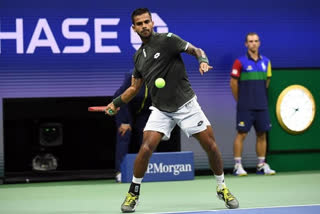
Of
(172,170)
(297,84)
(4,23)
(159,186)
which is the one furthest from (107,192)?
(297,84)

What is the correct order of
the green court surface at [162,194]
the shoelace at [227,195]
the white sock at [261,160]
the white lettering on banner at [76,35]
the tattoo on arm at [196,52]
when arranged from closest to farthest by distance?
the tattoo on arm at [196,52] → the shoelace at [227,195] → the green court surface at [162,194] → the white lettering on banner at [76,35] → the white sock at [261,160]

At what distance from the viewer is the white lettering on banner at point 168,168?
30.4ft

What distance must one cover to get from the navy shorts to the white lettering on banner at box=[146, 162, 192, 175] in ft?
3.42

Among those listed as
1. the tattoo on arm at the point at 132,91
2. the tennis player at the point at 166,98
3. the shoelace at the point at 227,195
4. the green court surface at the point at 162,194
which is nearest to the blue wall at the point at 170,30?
the green court surface at the point at 162,194

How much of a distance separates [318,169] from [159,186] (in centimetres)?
307

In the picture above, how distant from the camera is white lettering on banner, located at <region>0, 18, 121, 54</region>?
31.3ft

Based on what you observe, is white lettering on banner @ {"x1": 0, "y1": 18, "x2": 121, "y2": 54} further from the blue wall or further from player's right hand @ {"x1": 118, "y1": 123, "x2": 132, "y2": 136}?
player's right hand @ {"x1": 118, "y1": 123, "x2": 132, "y2": 136}

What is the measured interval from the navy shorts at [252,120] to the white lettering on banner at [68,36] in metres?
2.00

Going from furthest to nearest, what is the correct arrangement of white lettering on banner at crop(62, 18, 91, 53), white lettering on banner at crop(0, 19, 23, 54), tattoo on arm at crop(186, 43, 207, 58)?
white lettering on banner at crop(62, 18, 91, 53)
white lettering on banner at crop(0, 19, 23, 54)
tattoo on arm at crop(186, 43, 207, 58)

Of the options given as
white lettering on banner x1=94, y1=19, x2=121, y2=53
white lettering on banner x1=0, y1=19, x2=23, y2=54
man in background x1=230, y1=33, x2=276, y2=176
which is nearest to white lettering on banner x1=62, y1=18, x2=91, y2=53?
white lettering on banner x1=94, y1=19, x2=121, y2=53

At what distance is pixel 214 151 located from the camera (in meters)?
6.26

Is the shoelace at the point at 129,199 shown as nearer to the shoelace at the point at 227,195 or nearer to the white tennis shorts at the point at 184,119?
the white tennis shorts at the point at 184,119

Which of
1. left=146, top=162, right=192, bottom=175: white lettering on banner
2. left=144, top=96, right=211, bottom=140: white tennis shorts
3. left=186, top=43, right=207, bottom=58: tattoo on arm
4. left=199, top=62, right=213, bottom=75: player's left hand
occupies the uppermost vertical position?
left=186, top=43, right=207, bottom=58: tattoo on arm

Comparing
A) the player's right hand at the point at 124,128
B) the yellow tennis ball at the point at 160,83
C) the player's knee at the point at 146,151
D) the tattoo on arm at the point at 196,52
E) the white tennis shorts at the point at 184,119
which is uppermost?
the tattoo on arm at the point at 196,52
